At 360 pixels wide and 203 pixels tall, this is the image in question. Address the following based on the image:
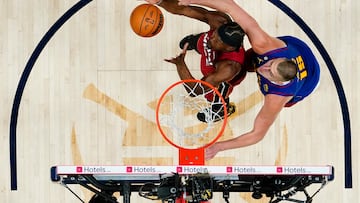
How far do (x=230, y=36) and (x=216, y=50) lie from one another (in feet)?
1.44

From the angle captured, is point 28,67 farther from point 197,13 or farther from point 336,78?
point 336,78

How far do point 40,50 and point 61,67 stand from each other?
12.4 inches

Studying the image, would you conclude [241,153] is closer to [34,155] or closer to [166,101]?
[166,101]

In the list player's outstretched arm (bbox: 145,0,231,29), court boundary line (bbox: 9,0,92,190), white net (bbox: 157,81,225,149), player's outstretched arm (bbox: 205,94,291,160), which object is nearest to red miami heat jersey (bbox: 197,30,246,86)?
player's outstretched arm (bbox: 145,0,231,29)

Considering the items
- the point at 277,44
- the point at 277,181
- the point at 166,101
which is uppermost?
the point at 277,44

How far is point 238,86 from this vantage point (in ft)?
24.5

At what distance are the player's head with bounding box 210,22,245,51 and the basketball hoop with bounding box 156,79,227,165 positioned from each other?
Answer: 418 millimetres

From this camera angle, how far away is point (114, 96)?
24.5 ft

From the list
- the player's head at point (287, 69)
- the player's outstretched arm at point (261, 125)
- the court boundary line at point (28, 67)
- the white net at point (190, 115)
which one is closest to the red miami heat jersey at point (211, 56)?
the white net at point (190, 115)

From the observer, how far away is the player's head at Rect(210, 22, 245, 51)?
6117 millimetres

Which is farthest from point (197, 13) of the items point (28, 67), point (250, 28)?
point (28, 67)

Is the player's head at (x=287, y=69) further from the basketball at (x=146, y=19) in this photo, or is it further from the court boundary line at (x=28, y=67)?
the court boundary line at (x=28, y=67)

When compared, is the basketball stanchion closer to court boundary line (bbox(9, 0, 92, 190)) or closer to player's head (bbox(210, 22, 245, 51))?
player's head (bbox(210, 22, 245, 51))

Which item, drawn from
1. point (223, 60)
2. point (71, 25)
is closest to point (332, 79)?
point (223, 60)
